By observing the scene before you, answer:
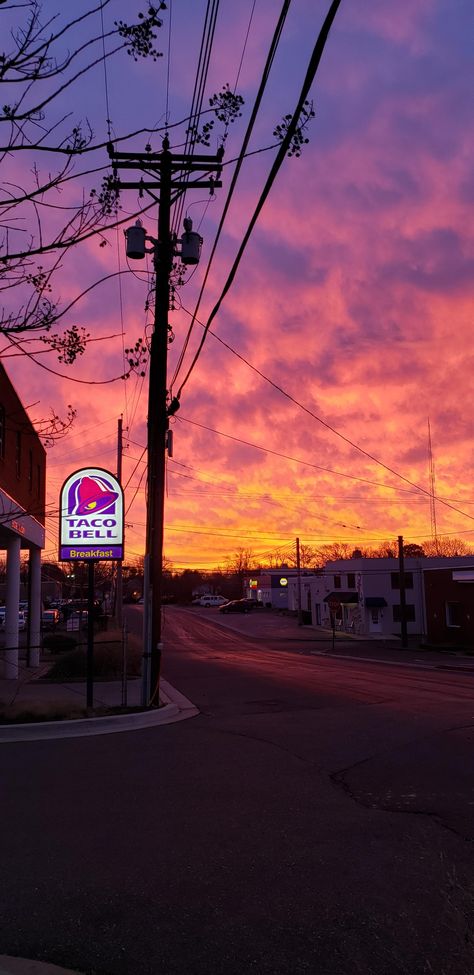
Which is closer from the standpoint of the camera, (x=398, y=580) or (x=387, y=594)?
(x=398, y=580)

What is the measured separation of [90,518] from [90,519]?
0.8 inches

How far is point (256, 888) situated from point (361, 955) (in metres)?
1.04

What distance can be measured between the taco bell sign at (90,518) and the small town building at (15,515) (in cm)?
342

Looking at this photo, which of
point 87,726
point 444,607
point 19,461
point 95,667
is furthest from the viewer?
point 444,607

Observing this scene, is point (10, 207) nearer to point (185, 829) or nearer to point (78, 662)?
point (185, 829)

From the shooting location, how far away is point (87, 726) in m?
11.6

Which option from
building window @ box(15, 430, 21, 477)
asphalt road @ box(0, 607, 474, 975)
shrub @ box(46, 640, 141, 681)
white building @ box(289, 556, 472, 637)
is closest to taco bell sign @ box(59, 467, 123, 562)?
asphalt road @ box(0, 607, 474, 975)

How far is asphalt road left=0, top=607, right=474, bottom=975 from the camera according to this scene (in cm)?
388

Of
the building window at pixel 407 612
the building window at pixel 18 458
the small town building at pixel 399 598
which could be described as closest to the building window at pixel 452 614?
the small town building at pixel 399 598

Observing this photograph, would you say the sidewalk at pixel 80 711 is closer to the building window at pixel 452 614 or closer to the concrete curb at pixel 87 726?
the concrete curb at pixel 87 726

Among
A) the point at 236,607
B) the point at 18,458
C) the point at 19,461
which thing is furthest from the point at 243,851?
the point at 236,607

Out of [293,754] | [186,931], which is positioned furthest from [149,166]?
[186,931]

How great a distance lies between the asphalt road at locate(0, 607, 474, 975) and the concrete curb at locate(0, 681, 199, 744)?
64cm

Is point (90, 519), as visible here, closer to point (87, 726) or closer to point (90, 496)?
point (90, 496)
